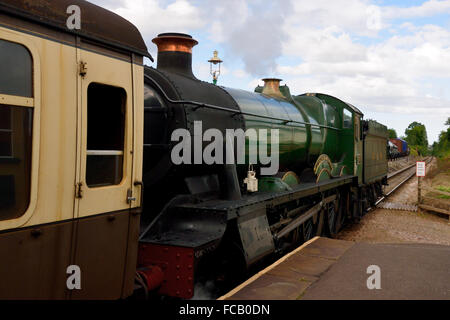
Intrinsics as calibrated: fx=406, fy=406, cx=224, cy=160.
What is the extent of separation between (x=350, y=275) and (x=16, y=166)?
4.28 m

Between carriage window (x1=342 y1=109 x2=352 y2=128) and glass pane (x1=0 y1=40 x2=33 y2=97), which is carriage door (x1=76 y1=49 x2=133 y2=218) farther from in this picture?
carriage window (x1=342 y1=109 x2=352 y2=128)

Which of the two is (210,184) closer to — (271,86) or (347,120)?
(271,86)

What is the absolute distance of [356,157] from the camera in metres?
11.4

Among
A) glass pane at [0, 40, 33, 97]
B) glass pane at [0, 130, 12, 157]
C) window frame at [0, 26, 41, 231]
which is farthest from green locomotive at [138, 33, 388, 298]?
glass pane at [0, 40, 33, 97]

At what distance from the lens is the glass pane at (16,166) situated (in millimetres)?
2549

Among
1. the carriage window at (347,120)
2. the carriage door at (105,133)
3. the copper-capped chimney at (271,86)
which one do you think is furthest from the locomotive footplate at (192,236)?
the carriage window at (347,120)

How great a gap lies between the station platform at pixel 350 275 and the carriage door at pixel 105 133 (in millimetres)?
1765

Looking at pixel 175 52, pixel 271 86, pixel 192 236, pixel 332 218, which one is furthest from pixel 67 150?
pixel 332 218

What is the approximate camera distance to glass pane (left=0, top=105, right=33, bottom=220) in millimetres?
2549

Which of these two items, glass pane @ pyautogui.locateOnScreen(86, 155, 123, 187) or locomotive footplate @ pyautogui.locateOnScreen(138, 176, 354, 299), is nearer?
glass pane @ pyautogui.locateOnScreen(86, 155, 123, 187)

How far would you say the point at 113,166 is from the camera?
3381 millimetres

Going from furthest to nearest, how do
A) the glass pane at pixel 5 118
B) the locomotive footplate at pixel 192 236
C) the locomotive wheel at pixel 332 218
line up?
the locomotive wheel at pixel 332 218 → the locomotive footplate at pixel 192 236 → the glass pane at pixel 5 118

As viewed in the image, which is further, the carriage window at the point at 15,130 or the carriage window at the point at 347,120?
the carriage window at the point at 347,120

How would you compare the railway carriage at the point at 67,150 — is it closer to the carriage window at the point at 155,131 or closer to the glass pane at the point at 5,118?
the glass pane at the point at 5,118
